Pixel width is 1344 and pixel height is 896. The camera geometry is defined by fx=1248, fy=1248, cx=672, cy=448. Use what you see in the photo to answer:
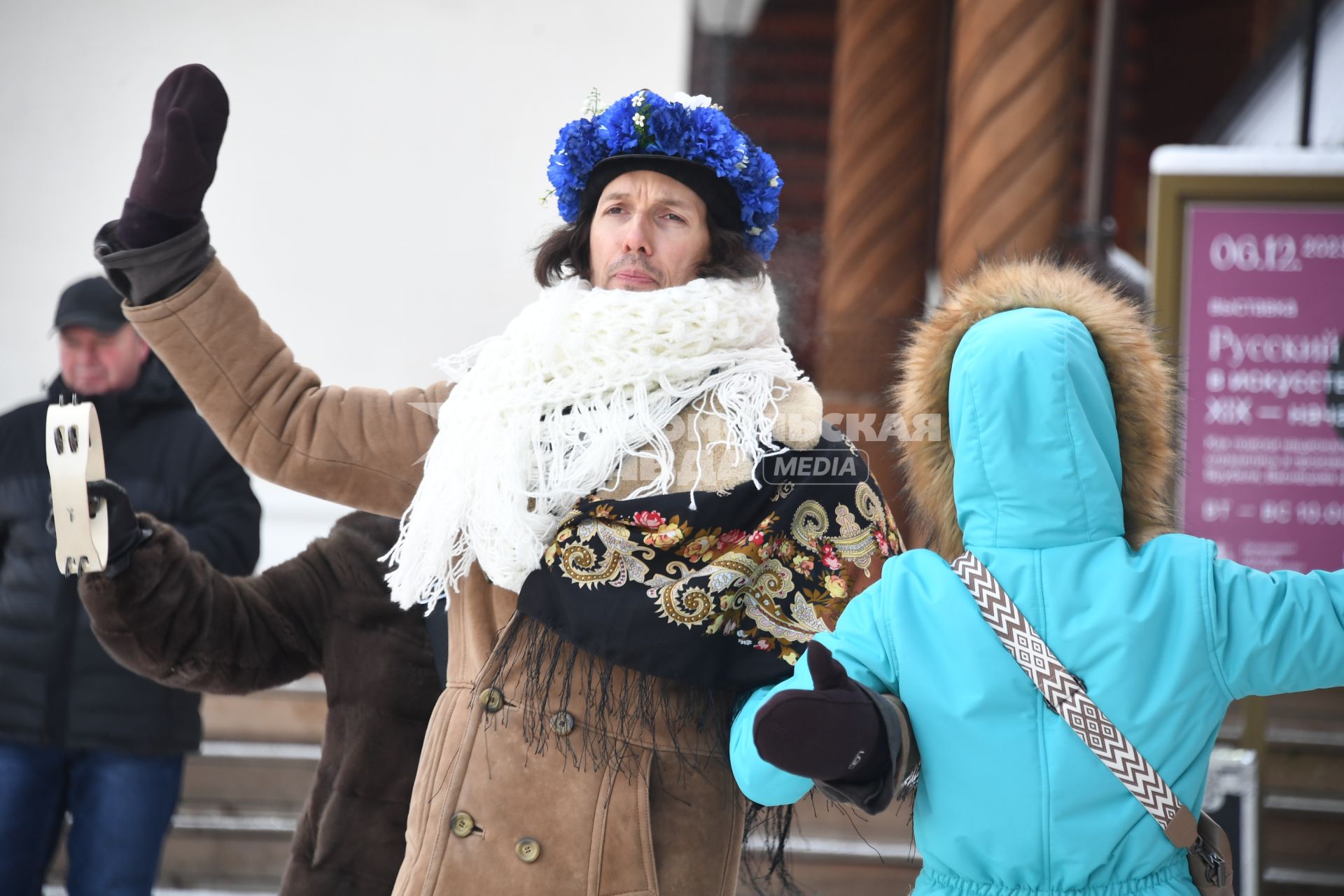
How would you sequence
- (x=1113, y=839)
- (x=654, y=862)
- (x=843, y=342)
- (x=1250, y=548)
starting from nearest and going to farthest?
(x=1113, y=839) < (x=654, y=862) < (x=1250, y=548) < (x=843, y=342)

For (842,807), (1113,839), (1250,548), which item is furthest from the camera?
(1250,548)

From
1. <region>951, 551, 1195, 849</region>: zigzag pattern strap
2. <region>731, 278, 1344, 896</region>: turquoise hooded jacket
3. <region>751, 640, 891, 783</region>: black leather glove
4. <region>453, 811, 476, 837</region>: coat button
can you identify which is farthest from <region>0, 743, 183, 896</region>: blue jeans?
<region>951, 551, 1195, 849</region>: zigzag pattern strap

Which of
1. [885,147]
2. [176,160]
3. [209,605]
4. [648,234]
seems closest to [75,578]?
[209,605]

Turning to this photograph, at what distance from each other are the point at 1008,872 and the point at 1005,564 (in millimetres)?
335

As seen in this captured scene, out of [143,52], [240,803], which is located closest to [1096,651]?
[240,803]

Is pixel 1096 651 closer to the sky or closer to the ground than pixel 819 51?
closer to the ground

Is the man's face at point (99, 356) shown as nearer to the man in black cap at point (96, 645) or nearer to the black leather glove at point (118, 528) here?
the man in black cap at point (96, 645)

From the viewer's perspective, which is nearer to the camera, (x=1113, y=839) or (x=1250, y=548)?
(x=1113, y=839)

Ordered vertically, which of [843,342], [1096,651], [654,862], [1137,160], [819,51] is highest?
[819,51]

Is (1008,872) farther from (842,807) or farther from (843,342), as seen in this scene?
(843,342)

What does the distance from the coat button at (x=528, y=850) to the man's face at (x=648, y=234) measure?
29.7 inches

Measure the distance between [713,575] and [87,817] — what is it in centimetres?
174

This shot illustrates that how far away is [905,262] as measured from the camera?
6.78 meters

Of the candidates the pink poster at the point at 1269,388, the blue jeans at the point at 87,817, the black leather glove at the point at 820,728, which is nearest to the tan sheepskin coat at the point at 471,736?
the black leather glove at the point at 820,728
